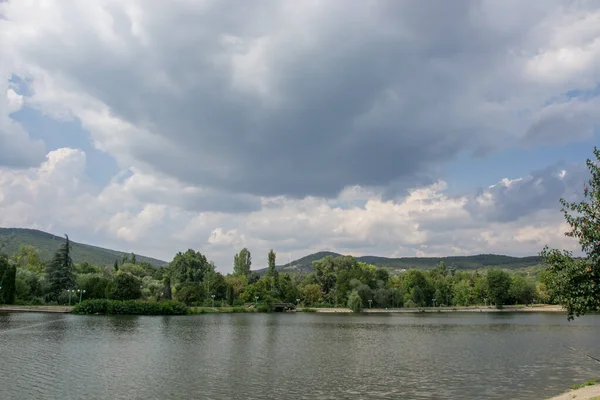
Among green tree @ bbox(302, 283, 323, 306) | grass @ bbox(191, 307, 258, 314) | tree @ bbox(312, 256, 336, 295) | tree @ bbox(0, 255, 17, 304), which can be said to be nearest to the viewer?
tree @ bbox(0, 255, 17, 304)

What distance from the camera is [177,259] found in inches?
6250

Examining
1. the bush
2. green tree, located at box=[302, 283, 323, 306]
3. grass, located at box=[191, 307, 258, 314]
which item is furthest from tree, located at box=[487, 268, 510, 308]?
the bush

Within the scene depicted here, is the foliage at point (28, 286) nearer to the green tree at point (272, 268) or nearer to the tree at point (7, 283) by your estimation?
the tree at point (7, 283)

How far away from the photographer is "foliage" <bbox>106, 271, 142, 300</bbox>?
362 ft

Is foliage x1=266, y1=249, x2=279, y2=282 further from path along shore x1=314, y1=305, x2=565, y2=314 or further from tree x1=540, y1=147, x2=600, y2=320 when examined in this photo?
tree x1=540, y1=147, x2=600, y2=320

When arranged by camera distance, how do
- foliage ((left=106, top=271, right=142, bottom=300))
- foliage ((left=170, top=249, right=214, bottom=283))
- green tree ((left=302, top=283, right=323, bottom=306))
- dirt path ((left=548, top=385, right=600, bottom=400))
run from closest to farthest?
dirt path ((left=548, top=385, right=600, bottom=400)) → foliage ((left=106, top=271, right=142, bottom=300)) → foliage ((left=170, top=249, right=214, bottom=283)) → green tree ((left=302, top=283, right=323, bottom=306))

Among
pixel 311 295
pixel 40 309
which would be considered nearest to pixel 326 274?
pixel 311 295

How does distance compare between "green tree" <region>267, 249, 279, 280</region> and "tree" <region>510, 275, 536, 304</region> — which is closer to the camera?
"green tree" <region>267, 249, 279, 280</region>

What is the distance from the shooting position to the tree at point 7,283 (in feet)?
347

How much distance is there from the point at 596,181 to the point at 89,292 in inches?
4674

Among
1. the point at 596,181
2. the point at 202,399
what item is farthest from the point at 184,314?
the point at 596,181

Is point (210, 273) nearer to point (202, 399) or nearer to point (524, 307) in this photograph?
point (524, 307)

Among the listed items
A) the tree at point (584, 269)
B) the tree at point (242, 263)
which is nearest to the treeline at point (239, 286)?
the tree at point (242, 263)

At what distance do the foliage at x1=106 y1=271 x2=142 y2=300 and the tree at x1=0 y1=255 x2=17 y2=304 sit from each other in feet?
68.9
